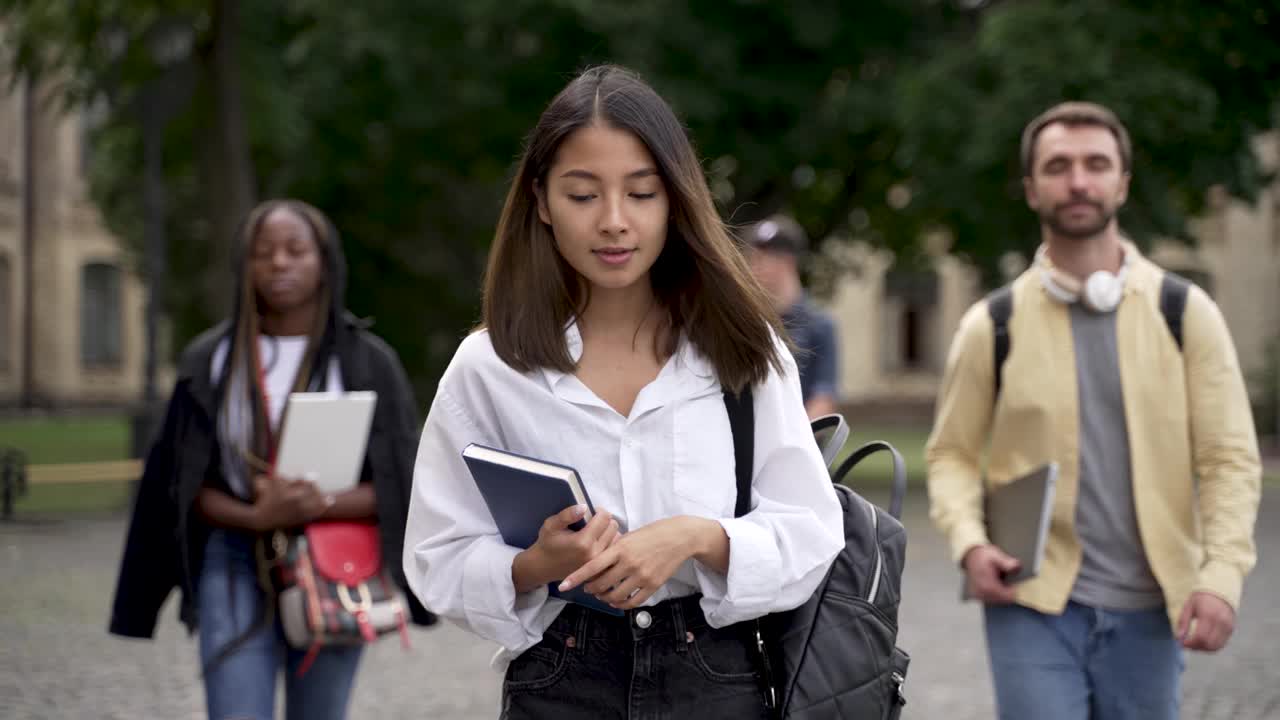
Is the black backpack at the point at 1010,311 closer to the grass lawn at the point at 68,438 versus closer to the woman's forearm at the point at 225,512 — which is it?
the woman's forearm at the point at 225,512

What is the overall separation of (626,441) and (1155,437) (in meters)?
1.77

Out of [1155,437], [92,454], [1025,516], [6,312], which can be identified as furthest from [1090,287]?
[6,312]

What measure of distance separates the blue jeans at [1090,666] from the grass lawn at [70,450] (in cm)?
1558

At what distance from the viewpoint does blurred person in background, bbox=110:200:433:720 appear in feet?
14.3

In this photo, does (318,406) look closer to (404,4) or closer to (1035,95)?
(1035,95)

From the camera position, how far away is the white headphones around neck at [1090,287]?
385cm

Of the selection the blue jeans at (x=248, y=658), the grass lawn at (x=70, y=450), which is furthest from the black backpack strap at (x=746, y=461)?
the grass lawn at (x=70, y=450)

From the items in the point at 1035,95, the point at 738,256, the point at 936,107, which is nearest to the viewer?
the point at 738,256

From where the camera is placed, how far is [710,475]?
97.0 inches

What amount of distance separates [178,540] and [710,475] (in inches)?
91.5

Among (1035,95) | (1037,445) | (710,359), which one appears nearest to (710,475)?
(710,359)

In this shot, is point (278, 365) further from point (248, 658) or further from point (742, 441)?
point (742, 441)

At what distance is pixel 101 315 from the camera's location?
4959 centimetres

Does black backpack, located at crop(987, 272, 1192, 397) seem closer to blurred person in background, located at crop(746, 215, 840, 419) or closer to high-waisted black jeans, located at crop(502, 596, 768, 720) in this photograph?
high-waisted black jeans, located at crop(502, 596, 768, 720)
